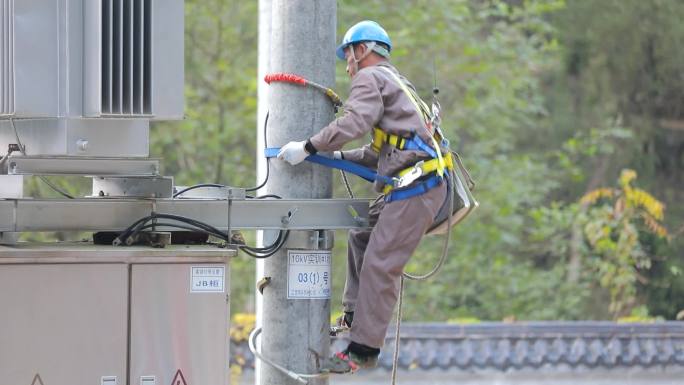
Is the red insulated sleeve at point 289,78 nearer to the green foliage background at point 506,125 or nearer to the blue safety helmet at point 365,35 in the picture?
the blue safety helmet at point 365,35

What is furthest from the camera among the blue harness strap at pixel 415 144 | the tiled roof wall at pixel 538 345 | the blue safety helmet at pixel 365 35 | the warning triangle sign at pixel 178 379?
the tiled roof wall at pixel 538 345

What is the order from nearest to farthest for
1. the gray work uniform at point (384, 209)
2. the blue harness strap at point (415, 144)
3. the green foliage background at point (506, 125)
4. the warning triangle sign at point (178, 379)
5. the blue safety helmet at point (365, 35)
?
the warning triangle sign at point (178, 379) < the gray work uniform at point (384, 209) < the blue harness strap at point (415, 144) < the blue safety helmet at point (365, 35) < the green foliage background at point (506, 125)

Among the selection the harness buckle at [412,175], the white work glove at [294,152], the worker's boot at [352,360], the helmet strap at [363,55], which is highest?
the helmet strap at [363,55]

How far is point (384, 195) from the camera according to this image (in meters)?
5.38

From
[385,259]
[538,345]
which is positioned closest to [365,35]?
[385,259]

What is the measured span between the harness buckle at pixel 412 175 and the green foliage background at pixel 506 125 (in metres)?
9.55

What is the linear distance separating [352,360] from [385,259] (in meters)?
0.44

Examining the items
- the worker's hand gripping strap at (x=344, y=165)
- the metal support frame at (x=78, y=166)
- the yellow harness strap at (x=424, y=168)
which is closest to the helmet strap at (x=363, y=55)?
the worker's hand gripping strap at (x=344, y=165)

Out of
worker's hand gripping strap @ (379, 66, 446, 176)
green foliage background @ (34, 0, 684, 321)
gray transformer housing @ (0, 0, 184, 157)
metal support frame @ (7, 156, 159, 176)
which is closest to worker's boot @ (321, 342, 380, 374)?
worker's hand gripping strap @ (379, 66, 446, 176)

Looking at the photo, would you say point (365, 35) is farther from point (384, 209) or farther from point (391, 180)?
point (384, 209)

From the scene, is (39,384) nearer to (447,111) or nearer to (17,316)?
(17,316)

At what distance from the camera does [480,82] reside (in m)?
16.8

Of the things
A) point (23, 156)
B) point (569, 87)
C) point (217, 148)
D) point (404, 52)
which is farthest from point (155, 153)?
point (23, 156)

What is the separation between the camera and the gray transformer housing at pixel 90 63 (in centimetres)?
487
